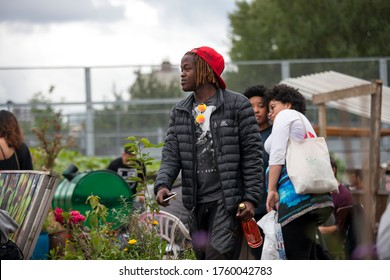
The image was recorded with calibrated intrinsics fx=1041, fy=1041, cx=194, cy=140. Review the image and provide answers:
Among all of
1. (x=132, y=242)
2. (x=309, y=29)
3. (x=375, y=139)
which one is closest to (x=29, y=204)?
(x=132, y=242)

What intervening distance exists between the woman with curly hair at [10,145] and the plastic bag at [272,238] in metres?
2.65

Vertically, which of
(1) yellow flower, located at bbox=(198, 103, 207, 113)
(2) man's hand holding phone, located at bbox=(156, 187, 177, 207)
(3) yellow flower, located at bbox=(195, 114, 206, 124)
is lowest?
(2) man's hand holding phone, located at bbox=(156, 187, 177, 207)

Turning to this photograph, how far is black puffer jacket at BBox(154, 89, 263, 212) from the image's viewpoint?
569 cm

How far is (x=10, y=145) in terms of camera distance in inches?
334

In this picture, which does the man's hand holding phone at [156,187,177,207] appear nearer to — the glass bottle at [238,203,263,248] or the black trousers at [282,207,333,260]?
the glass bottle at [238,203,263,248]

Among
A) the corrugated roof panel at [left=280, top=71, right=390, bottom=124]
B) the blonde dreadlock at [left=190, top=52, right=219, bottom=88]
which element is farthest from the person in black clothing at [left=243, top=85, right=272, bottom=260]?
the corrugated roof panel at [left=280, top=71, right=390, bottom=124]

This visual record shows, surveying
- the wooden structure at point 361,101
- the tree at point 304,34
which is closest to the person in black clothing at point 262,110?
the wooden structure at point 361,101

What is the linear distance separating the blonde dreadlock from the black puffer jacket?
12 centimetres

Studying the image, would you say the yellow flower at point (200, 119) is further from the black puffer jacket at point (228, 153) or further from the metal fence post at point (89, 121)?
the metal fence post at point (89, 121)

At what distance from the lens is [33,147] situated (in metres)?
15.8

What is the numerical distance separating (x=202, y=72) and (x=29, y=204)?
1.84 metres

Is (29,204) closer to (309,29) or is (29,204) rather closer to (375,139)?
(375,139)

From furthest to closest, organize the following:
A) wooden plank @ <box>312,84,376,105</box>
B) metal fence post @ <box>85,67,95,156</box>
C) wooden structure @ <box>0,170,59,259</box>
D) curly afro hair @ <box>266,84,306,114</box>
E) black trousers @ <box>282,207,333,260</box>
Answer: metal fence post @ <box>85,67,95,156</box>
wooden plank @ <box>312,84,376,105</box>
wooden structure @ <box>0,170,59,259</box>
curly afro hair @ <box>266,84,306,114</box>
black trousers @ <box>282,207,333,260</box>

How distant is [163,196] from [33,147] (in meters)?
10.4
